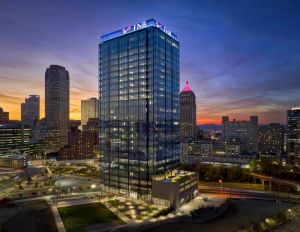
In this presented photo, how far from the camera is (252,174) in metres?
138

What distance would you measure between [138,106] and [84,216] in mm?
43919

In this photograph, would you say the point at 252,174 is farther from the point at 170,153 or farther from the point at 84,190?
the point at 84,190

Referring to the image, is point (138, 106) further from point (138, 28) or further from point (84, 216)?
point (84, 216)

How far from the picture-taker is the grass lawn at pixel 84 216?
247 ft

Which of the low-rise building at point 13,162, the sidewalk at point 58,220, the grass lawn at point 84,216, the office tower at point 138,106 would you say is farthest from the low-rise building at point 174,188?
the low-rise building at point 13,162

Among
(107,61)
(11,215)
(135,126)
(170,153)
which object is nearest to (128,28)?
(107,61)

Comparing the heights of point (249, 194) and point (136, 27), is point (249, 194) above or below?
below

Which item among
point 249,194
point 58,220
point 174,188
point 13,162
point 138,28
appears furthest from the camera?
point 13,162

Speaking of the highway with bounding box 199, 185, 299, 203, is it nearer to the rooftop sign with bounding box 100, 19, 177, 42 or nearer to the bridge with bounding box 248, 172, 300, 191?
the bridge with bounding box 248, 172, 300, 191

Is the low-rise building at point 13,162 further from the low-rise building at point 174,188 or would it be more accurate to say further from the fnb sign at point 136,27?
the fnb sign at point 136,27

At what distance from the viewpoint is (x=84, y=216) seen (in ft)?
269

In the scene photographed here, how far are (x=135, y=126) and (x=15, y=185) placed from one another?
71.0 m

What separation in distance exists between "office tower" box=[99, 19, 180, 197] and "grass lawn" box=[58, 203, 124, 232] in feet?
61.7

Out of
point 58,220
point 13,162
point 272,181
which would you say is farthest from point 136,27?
point 13,162
